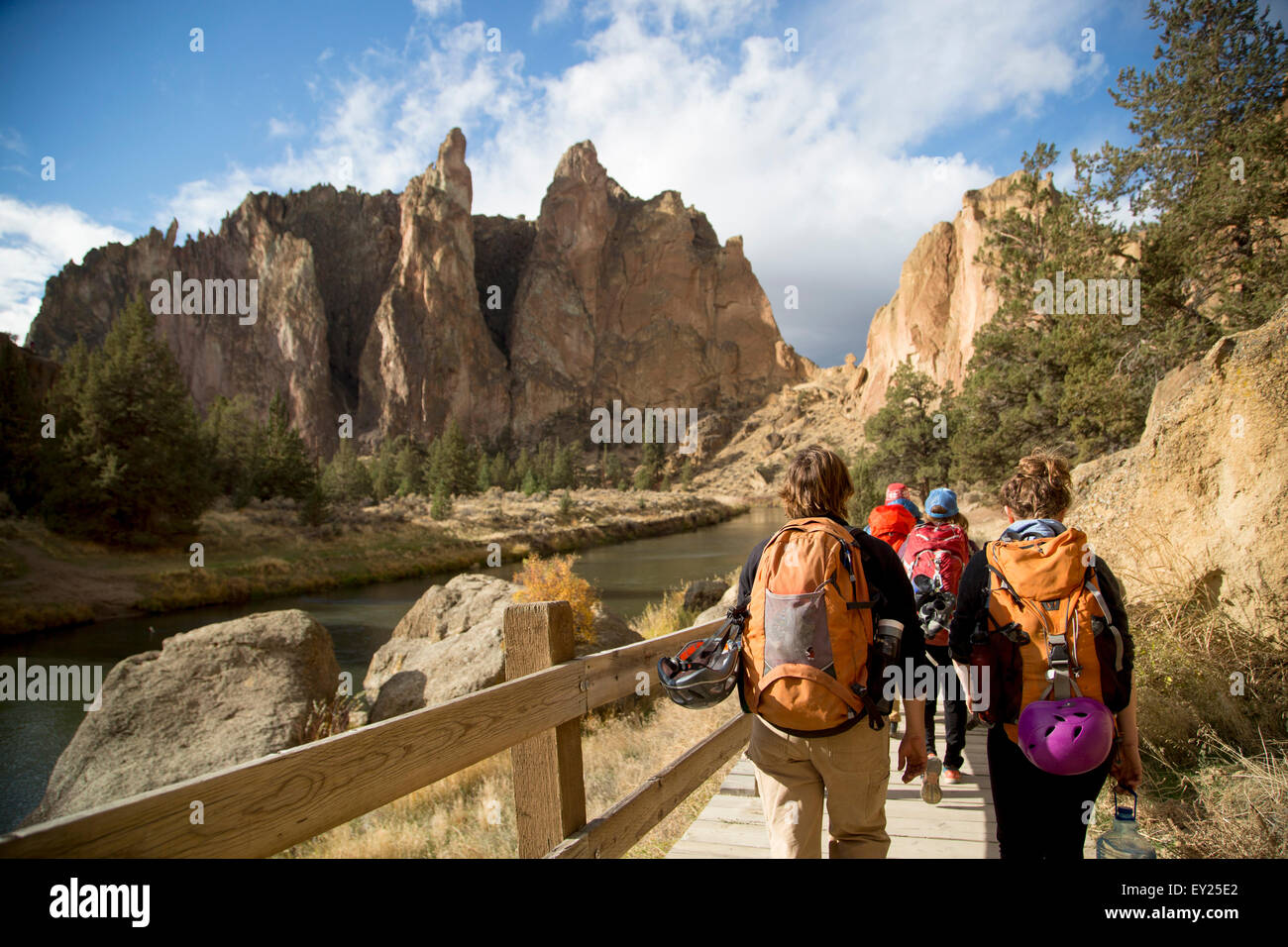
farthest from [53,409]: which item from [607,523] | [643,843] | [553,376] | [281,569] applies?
[553,376]

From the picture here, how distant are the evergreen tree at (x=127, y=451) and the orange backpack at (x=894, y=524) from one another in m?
31.4

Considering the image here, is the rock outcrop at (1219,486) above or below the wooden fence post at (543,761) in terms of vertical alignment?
above

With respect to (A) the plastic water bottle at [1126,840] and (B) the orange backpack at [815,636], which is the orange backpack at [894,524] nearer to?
(A) the plastic water bottle at [1126,840]

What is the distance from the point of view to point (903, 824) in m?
3.75

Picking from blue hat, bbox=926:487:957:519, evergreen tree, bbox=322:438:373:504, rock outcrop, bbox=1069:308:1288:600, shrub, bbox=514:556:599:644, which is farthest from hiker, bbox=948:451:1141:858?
evergreen tree, bbox=322:438:373:504

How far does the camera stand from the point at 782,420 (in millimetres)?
119188

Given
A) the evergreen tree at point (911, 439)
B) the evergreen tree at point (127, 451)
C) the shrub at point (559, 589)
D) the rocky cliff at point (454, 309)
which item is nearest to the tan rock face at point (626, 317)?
the rocky cliff at point (454, 309)

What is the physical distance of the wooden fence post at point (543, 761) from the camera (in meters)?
2.66

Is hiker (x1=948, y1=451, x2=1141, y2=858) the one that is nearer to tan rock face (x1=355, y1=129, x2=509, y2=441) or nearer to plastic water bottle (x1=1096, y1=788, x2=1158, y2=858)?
plastic water bottle (x1=1096, y1=788, x2=1158, y2=858)

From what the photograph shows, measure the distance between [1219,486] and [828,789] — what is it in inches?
169

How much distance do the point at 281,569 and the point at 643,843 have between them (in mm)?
27794

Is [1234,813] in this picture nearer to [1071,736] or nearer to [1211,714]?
[1211,714]

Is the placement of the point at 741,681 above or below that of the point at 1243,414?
below
